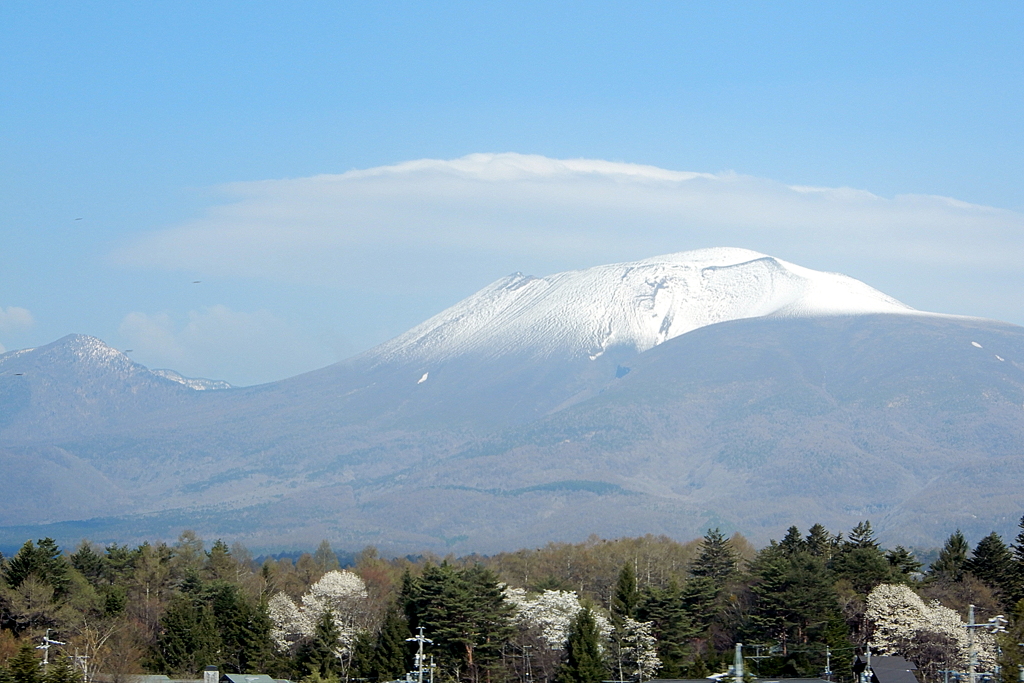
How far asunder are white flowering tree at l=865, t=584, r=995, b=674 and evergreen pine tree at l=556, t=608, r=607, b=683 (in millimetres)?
16773

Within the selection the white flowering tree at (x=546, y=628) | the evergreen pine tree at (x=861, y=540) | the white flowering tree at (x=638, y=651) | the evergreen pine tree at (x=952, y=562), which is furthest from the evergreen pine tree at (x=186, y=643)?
the evergreen pine tree at (x=952, y=562)

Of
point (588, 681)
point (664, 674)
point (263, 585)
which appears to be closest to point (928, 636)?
point (664, 674)

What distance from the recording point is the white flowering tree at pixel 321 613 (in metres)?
96.5

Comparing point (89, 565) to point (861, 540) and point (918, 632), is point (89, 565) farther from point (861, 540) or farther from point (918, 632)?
point (918, 632)

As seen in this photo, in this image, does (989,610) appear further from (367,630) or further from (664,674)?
(367,630)

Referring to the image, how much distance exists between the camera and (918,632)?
8531 centimetres

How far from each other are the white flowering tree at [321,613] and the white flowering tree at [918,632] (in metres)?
31.9

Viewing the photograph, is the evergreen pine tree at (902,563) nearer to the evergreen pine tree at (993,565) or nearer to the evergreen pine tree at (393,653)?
the evergreen pine tree at (993,565)

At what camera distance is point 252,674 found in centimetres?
8931

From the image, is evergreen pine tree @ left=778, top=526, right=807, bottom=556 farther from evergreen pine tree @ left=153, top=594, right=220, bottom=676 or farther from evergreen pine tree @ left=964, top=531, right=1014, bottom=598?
evergreen pine tree @ left=153, top=594, right=220, bottom=676

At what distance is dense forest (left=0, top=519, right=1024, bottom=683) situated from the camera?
274 feet

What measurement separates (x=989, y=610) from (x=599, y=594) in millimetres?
31186

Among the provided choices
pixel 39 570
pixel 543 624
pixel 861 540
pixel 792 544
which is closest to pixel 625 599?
pixel 543 624

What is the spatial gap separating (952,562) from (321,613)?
1713 inches
